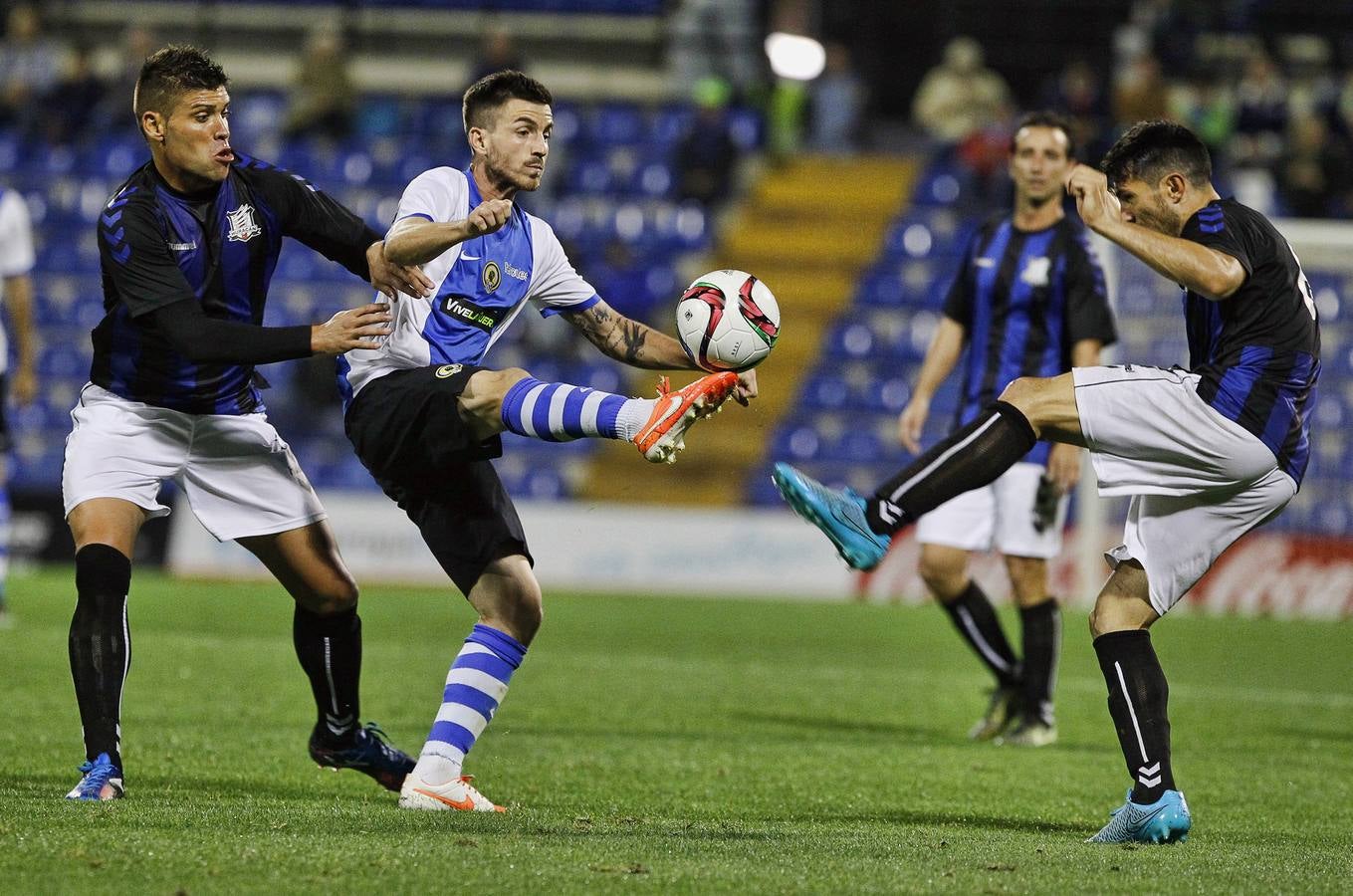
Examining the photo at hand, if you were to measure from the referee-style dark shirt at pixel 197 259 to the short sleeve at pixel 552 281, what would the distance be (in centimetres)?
53

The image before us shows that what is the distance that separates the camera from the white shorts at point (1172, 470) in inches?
207

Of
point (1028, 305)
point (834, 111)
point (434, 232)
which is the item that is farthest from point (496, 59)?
point (434, 232)

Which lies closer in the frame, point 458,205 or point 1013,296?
point 458,205

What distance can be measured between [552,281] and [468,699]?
143cm

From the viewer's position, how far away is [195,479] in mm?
5953

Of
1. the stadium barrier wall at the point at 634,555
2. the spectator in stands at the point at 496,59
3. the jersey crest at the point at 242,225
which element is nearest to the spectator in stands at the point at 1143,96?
the stadium barrier wall at the point at 634,555

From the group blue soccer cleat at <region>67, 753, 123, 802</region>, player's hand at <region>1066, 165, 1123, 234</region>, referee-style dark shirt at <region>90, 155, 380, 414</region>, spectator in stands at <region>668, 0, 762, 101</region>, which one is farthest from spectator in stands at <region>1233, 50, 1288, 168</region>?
blue soccer cleat at <region>67, 753, 123, 802</region>

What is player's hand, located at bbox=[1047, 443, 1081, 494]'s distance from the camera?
317 inches

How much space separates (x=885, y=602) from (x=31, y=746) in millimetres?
10444

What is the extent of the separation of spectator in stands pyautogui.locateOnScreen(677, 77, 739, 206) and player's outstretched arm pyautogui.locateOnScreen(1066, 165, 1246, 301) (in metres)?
15.7

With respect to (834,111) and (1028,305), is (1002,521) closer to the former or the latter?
(1028,305)

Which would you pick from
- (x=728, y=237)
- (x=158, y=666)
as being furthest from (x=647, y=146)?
(x=158, y=666)

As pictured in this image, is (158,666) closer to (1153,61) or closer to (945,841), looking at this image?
(945,841)

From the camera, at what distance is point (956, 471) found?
527cm
